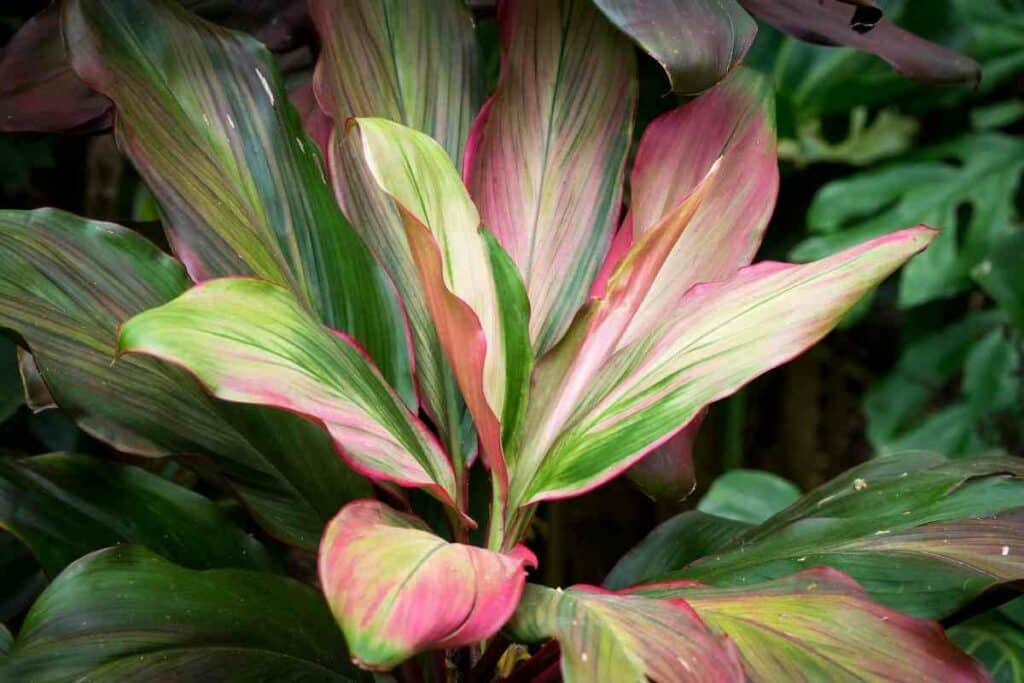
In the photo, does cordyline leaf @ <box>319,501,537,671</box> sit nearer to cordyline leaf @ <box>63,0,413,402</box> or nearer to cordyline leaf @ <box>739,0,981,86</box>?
cordyline leaf @ <box>63,0,413,402</box>

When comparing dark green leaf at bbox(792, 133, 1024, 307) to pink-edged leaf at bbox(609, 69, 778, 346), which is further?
dark green leaf at bbox(792, 133, 1024, 307)

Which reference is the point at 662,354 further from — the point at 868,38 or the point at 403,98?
the point at 868,38

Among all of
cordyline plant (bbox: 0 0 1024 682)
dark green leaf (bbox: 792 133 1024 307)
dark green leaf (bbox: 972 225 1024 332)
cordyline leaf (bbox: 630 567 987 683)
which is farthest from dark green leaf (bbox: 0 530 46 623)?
dark green leaf (bbox: 972 225 1024 332)

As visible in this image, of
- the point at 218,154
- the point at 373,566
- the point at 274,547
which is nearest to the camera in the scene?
the point at 373,566

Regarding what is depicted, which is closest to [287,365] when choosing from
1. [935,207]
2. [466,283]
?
[466,283]

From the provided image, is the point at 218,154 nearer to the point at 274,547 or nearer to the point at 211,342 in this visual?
the point at 211,342

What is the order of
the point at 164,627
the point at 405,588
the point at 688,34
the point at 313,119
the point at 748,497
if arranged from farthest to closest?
the point at 748,497
the point at 313,119
the point at 688,34
the point at 164,627
the point at 405,588

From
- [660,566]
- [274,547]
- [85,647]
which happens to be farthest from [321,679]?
[274,547]
